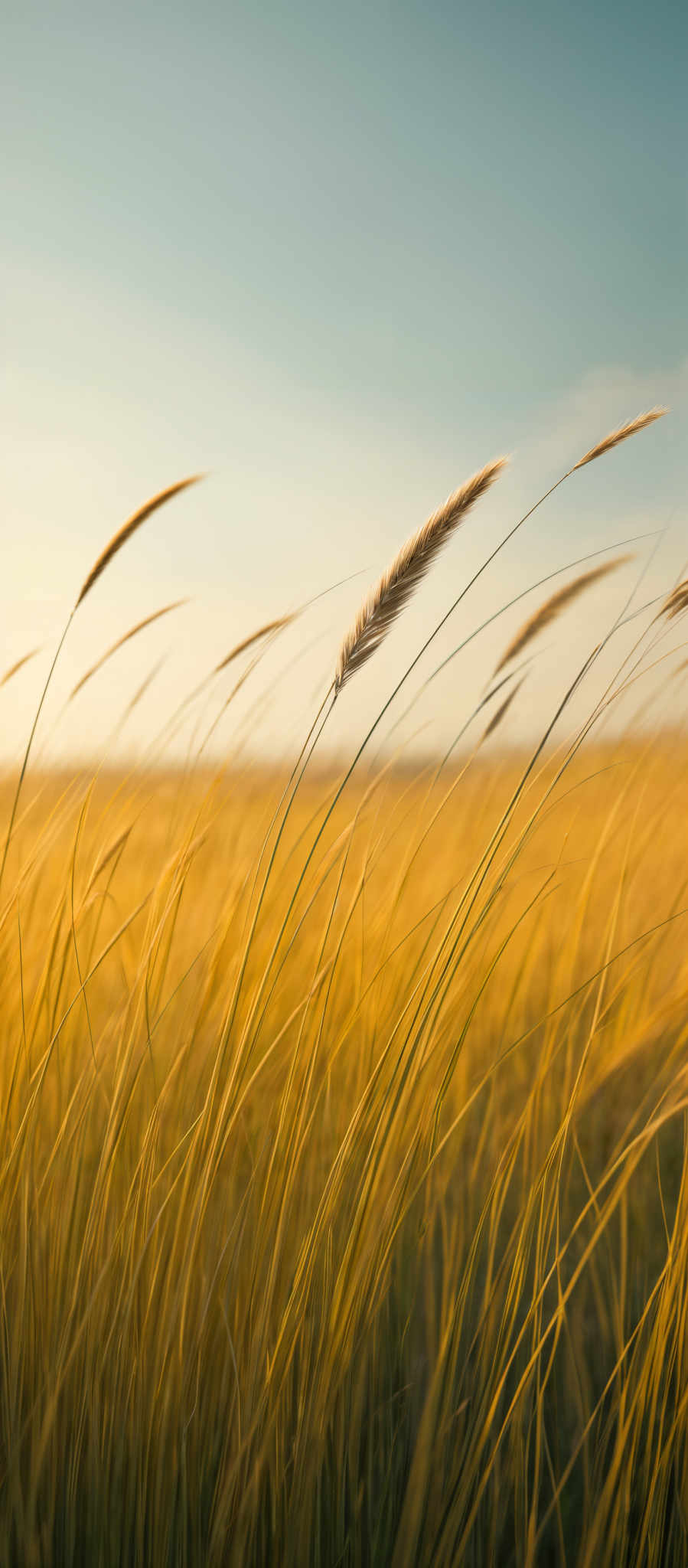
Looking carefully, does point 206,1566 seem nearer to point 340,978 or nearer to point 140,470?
point 340,978

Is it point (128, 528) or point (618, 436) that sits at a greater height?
Answer: point (618, 436)

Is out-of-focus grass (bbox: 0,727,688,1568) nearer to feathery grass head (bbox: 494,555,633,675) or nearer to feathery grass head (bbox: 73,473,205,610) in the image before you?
feathery grass head (bbox: 494,555,633,675)

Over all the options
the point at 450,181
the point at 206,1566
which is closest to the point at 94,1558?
the point at 206,1566

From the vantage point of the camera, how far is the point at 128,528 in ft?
2.36

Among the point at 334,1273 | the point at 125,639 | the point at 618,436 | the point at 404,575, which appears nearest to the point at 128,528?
the point at 125,639

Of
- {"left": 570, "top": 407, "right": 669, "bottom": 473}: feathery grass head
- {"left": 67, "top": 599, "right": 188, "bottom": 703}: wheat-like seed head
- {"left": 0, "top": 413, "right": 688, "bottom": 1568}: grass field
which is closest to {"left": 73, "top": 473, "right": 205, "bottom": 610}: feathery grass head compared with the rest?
{"left": 67, "top": 599, "right": 188, "bottom": 703}: wheat-like seed head

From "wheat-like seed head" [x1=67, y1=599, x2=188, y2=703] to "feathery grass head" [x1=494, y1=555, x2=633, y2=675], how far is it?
1.10 ft

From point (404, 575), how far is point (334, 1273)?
556mm

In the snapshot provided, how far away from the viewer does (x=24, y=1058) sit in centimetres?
73

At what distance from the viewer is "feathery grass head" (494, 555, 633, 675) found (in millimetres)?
661

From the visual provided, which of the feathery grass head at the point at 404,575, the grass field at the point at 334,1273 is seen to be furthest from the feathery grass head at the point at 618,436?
the grass field at the point at 334,1273

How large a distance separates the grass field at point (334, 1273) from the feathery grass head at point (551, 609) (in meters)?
0.10

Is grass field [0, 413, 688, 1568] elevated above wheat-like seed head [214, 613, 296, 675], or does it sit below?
below

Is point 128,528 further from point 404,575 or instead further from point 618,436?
point 618,436
